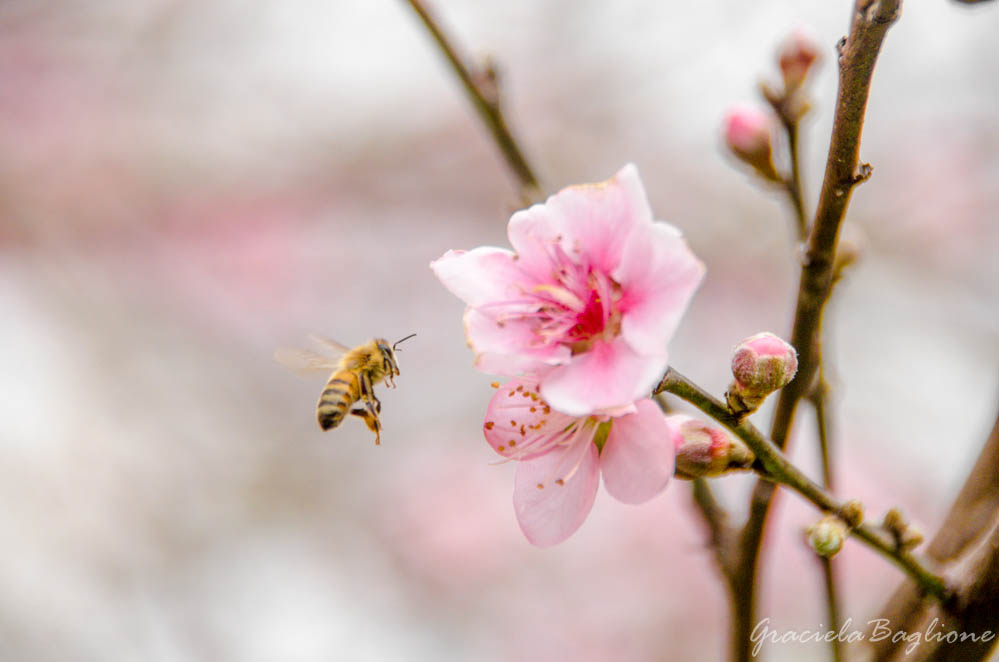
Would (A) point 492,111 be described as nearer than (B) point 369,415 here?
No

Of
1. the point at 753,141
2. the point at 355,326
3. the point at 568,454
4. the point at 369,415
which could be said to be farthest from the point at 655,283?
the point at 355,326

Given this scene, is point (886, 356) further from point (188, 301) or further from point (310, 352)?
point (188, 301)

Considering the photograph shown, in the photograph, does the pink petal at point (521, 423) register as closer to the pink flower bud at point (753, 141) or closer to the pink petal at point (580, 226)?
the pink petal at point (580, 226)

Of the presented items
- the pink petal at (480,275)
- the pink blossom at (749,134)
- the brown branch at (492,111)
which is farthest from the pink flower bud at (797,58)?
the pink petal at (480,275)

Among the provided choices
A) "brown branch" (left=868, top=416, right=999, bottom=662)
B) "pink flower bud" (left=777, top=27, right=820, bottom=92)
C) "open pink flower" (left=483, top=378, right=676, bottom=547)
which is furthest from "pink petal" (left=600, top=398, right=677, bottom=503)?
"pink flower bud" (left=777, top=27, right=820, bottom=92)
